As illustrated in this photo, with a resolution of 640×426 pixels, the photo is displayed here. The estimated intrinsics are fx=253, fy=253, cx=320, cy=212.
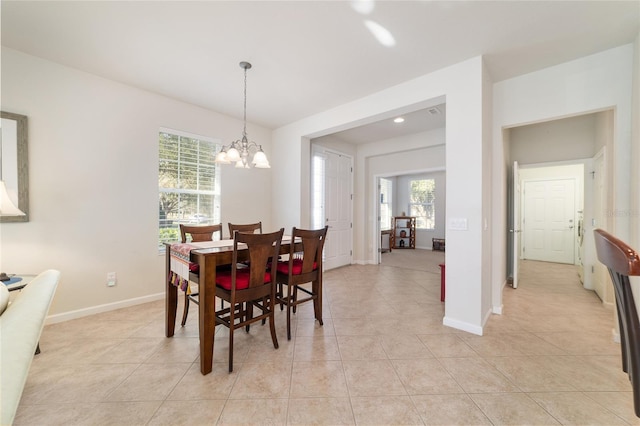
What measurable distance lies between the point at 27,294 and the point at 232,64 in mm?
2420

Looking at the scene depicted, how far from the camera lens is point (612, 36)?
2.15 m

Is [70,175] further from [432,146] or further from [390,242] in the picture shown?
[390,242]

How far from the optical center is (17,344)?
972 millimetres

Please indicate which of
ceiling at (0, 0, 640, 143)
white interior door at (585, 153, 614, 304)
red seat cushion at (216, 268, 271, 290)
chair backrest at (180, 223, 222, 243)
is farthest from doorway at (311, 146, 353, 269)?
white interior door at (585, 153, 614, 304)

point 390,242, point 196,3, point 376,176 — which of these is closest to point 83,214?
point 196,3

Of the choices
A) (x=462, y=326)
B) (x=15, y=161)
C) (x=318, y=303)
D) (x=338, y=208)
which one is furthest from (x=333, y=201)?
(x=15, y=161)

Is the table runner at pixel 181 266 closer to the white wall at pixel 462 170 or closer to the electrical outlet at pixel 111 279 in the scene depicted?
the electrical outlet at pixel 111 279

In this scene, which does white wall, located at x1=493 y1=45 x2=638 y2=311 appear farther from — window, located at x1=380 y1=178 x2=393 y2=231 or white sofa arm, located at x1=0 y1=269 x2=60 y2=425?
window, located at x1=380 y1=178 x2=393 y2=231

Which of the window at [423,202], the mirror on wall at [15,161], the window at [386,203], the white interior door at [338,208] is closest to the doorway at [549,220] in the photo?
the window at [423,202]

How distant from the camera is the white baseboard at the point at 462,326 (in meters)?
2.38

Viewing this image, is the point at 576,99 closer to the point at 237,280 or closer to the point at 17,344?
the point at 237,280

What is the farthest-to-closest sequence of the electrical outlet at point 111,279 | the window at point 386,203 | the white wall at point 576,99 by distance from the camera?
the window at point 386,203 < the electrical outlet at point 111,279 < the white wall at point 576,99

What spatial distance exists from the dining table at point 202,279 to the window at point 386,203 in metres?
6.53

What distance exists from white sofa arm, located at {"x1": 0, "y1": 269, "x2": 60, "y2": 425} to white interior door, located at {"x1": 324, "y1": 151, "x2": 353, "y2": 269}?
13.3 feet
